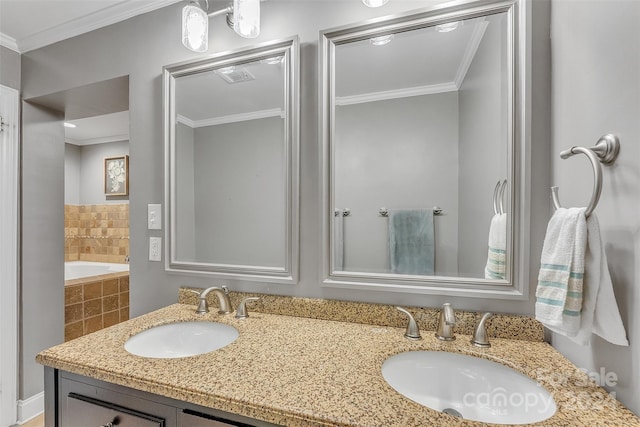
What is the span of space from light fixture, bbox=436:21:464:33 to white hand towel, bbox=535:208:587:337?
2.55 ft

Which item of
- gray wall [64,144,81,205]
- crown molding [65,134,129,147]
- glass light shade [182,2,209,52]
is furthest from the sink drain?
gray wall [64,144,81,205]

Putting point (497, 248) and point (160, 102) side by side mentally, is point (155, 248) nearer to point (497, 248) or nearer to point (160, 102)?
point (160, 102)

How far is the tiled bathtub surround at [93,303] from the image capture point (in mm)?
2613

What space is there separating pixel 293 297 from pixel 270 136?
2.36 feet

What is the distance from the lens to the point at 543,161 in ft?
3.36

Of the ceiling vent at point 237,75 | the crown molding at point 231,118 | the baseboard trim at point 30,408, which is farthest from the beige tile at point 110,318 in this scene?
the ceiling vent at point 237,75

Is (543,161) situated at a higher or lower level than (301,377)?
higher

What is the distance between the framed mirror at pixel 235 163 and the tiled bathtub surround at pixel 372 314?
109mm

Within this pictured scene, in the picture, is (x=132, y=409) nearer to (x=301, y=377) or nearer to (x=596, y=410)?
(x=301, y=377)

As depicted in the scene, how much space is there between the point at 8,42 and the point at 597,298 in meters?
3.04

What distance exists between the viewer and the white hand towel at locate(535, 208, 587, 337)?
0.69 meters

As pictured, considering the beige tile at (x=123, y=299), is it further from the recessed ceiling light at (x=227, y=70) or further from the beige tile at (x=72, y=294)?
the recessed ceiling light at (x=227, y=70)

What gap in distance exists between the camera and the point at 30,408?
6.42 ft

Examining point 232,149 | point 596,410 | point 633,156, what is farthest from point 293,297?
point 633,156
